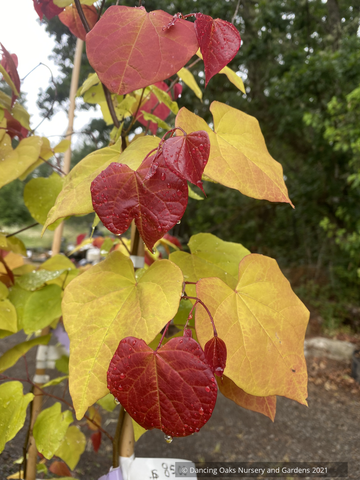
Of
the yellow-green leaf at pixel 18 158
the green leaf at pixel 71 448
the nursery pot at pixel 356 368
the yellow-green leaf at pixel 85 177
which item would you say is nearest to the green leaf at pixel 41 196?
the yellow-green leaf at pixel 18 158

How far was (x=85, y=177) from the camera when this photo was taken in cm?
35

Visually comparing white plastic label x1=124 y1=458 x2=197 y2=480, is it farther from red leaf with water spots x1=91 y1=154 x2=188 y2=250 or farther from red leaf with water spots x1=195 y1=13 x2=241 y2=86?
red leaf with water spots x1=195 y1=13 x2=241 y2=86

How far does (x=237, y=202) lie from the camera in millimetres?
4656

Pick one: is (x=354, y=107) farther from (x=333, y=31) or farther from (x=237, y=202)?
(x=237, y=202)

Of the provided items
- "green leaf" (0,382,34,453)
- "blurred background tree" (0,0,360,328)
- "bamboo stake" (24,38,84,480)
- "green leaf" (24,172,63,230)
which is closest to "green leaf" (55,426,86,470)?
"bamboo stake" (24,38,84,480)

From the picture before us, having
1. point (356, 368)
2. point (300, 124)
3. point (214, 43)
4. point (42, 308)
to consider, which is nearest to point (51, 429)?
point (42, 308)

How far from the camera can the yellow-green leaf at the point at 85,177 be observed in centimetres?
31

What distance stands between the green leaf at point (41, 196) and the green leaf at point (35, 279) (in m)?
0.08

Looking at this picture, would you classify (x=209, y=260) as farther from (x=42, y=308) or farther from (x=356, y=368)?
(x=356, y=368)

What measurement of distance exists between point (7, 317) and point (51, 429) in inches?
7.4

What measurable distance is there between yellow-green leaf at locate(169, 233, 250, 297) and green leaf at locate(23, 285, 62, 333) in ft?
0.66

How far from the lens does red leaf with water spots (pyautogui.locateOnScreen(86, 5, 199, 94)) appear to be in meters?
0.31

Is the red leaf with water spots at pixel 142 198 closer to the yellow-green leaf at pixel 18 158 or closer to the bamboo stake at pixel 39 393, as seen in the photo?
the yellow-green leaf at pixel 18 158

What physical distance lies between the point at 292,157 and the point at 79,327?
4.94 metres
